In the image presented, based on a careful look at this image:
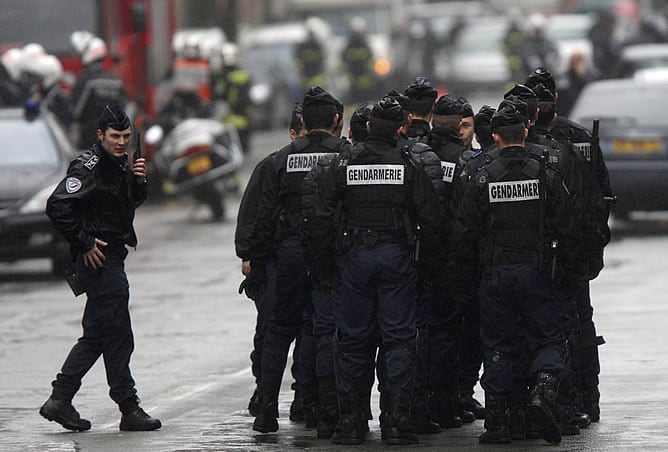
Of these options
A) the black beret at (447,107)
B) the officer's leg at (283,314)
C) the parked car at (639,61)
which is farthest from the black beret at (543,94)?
the parked car at (639,61)

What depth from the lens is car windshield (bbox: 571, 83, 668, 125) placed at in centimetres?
1986

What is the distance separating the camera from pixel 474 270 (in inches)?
376

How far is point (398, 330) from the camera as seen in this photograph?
9.44 m

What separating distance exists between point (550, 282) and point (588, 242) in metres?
0.47

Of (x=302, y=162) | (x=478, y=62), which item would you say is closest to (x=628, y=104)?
(x=302, y=162)

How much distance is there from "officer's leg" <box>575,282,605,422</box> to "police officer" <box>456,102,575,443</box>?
65 centimetres

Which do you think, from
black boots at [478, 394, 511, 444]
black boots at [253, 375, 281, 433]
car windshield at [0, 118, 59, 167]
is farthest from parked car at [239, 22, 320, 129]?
black boots at [478, 394, 511, 444]

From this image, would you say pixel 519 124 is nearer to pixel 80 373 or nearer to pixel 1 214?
pixel 80 373

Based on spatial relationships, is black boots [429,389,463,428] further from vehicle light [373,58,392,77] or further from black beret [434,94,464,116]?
vehicle light [373,58,392,77]

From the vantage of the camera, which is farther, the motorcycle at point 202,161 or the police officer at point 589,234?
the motorcycle at point 202,161

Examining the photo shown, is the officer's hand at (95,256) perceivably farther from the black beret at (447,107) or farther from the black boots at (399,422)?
the black beret at (447,107)

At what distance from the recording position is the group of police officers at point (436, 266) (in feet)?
30.8

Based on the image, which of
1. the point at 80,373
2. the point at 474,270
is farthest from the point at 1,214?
the point at 474,270

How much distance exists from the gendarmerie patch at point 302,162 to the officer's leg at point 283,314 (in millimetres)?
364
